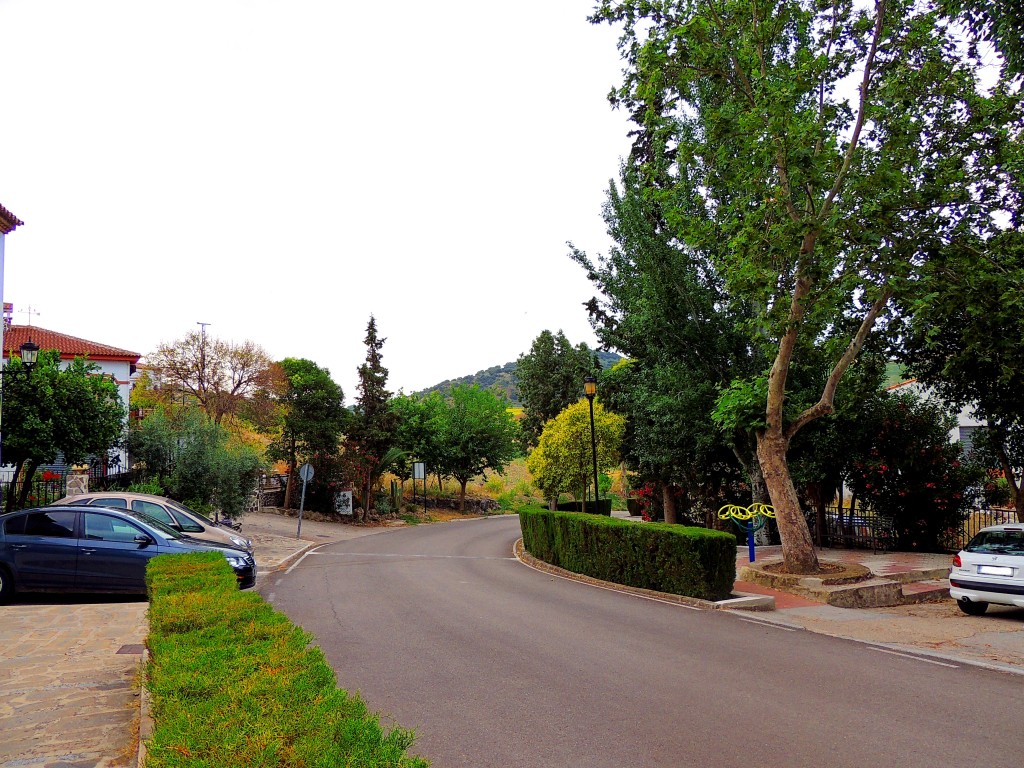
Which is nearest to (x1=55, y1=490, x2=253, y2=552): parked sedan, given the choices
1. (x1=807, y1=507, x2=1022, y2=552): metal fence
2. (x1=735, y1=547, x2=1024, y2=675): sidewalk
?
(x1=735, y1=547, x2=1024, y2=675): sidewalk

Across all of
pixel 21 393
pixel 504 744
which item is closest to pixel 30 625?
pixel 504 744

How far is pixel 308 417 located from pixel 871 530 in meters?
27.4

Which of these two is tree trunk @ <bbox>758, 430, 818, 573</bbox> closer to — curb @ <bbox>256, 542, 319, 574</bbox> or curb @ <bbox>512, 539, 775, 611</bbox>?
curb @ <bbox>512, 539, 775, 611</bbox>

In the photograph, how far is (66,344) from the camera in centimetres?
4066

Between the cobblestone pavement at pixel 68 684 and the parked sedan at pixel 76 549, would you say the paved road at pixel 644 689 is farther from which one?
the parked sedan at pixel 76 549

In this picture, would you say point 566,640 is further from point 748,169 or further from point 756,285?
point 748,169

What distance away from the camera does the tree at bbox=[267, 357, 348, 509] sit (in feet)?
124

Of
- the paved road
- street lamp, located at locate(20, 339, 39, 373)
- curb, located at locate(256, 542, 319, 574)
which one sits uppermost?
street lamp, located at locate(20, 339, 39, 373)

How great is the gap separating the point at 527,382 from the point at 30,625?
44.1 metres

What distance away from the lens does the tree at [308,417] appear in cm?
3778

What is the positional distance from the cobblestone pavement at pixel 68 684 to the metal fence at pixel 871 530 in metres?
18.5

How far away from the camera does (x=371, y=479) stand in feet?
132

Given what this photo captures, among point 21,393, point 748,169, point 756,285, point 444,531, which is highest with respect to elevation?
point 748,169

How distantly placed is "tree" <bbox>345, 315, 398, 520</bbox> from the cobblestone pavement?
27.4 m
